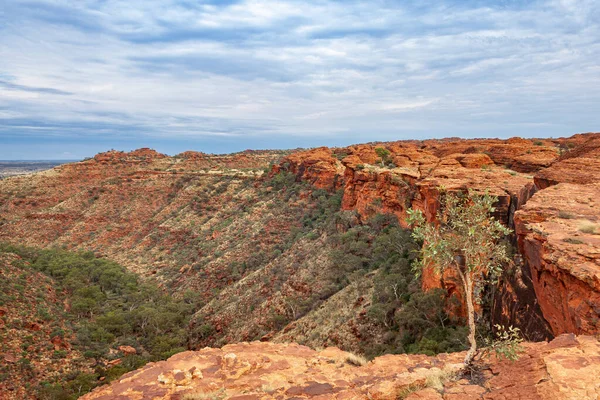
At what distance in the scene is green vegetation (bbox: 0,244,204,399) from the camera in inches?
728

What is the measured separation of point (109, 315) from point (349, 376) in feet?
80.2

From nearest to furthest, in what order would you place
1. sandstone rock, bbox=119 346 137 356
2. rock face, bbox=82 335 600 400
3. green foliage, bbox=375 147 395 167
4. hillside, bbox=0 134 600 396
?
1. rock face, bbox=82 335 600 400
2. hillside, bbox=0 134 600 396
3. sandstone rock, bbox=119 346 137 356
4. green foliage, bbox=375 147 395 167

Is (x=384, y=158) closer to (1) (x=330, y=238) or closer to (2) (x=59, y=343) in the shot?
(1) (x=330, y=238)

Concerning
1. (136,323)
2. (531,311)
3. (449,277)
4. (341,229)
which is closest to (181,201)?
(136,323)

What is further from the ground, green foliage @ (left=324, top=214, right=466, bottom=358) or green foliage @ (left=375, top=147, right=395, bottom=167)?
green foliage @ (left=375, top=147, right=395, bottom=167)

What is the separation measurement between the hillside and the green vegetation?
5.06 feet

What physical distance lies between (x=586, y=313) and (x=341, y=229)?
23.8 metres

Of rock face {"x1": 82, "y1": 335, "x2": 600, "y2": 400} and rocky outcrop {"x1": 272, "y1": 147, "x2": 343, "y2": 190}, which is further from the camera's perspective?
rocky outcrop {"x1": 272, "y1": 147, "x2": 343, "y2": 190}

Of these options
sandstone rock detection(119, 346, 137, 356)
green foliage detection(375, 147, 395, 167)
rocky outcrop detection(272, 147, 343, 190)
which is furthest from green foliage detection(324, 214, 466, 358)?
sandstone rock detection(119, 346, 137, 356)

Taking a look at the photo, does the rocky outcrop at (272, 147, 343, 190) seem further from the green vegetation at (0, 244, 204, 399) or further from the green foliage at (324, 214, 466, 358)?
the green vegetation at (0, 244, 204, 399)

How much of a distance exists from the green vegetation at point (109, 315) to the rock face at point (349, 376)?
11.4m

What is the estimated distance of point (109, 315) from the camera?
25797 millimetres

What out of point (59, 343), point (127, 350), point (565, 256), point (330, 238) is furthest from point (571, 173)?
point (59, 343)

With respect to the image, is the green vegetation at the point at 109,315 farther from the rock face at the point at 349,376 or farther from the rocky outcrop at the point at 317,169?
the rocky outcrop at the point at 317,169
